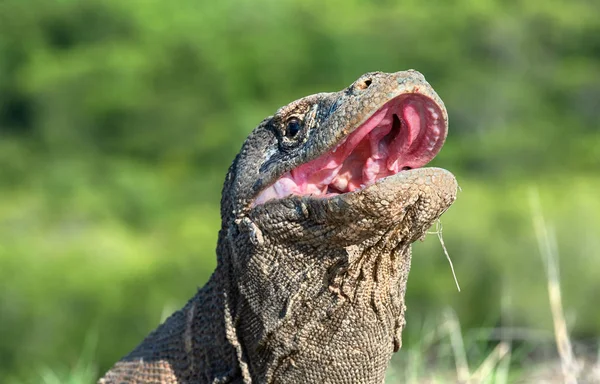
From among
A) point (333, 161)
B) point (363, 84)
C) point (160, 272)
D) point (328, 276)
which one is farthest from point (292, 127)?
point (160, 272)

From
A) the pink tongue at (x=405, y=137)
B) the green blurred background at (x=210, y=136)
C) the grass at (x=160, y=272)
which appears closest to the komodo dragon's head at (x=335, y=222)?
the pink tongue at (x=405, y=137)

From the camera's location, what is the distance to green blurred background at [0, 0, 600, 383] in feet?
42.8

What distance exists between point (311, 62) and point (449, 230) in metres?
8.77

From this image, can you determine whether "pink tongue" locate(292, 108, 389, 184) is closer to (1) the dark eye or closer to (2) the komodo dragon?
(2) the komodo dragon

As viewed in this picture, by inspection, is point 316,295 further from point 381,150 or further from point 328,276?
point 381,150

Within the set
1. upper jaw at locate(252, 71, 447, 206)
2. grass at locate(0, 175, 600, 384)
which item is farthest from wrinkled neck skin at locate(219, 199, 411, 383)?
grass at locate(0, 175, 600, 384)

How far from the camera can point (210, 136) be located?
19.8 m

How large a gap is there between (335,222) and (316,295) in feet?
0.90

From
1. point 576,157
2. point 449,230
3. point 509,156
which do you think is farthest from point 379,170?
point 576,157

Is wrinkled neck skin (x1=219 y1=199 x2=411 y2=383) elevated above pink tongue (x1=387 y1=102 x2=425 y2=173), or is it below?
below

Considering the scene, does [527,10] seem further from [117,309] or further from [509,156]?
[117,309]

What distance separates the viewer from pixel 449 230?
1451 centimetres

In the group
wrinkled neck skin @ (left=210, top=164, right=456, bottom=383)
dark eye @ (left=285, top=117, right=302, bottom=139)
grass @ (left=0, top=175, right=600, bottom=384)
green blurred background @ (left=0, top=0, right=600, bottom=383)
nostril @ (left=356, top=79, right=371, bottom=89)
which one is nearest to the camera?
wrinkled neck skin @ (left=210, top=164, right=456, bottom=383)

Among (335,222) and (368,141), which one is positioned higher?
(368,141)
